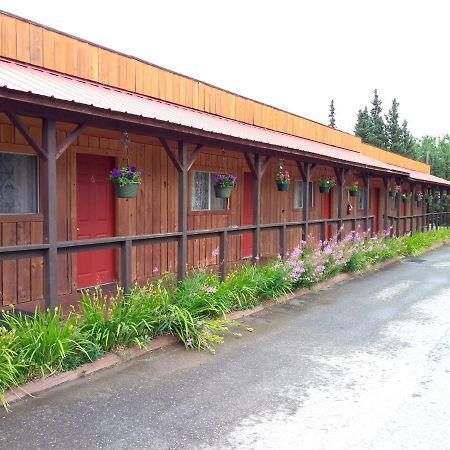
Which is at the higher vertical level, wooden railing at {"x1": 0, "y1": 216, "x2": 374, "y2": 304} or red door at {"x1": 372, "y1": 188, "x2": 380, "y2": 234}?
red door at {"x1": 372, "y1": 188, "x2": 380, "y2": 234}

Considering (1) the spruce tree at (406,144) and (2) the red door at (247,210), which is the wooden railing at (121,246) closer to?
(2) the red door at (247,210)

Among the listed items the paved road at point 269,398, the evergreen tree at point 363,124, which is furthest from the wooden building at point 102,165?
the evergreen tree at point 363,124

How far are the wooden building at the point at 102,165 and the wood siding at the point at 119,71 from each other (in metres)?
0.02

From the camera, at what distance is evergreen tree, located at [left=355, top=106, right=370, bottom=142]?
186ft

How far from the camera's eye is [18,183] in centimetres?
700

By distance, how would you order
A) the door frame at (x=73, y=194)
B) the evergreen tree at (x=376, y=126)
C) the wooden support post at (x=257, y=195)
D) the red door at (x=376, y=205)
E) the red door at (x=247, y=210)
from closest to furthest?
1. the door frame at (x=73, y=194)
2. the wooden support post at (x=257, y=195)
3. the red door at (x=247, y=210)
4. the red door at (x=376, y=205)
5. the evergreen tree at (x=376, y=126)

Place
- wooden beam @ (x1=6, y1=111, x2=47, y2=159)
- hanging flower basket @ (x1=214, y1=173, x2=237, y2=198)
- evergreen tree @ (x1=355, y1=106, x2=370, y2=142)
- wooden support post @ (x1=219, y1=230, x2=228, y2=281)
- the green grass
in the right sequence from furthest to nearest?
evergreen tree @ (x1=355, y1=106, x2=370, y2=142), hanging flower basket @ (x1=214, y1=173, x2=237, y2=198), wooden support post @ (x1=219, y1=230, x2=228, y2=281), wooden beam @ (x1=6, y1=111, x2=47, y2=159), the green grass

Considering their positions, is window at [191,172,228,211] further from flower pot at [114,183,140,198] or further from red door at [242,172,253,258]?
flower pot at [114,183,140,198]

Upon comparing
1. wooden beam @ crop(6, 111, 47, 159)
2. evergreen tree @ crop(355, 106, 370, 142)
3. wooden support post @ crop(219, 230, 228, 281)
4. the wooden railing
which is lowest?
wooden support post @ crop(219, 230, 228, 281)

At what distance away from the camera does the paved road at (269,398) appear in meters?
3.62

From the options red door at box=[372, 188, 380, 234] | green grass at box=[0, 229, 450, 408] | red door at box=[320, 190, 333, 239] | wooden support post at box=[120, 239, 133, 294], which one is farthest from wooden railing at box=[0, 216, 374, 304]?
red door at box=[372, 188, 380, 234]

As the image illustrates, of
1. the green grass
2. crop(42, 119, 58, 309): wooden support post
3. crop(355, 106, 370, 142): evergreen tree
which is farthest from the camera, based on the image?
crop(355, 106, 370, 142): evergreen tree

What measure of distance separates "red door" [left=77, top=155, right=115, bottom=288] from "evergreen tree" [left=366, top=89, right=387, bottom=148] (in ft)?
165

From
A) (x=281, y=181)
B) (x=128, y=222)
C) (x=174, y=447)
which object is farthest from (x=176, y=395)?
(x=281, y=181)
